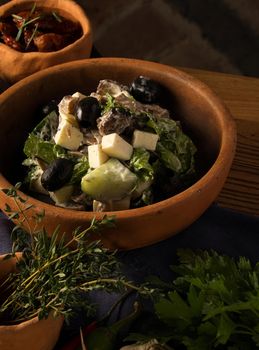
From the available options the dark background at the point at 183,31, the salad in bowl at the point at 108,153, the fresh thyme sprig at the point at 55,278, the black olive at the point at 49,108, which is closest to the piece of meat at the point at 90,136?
the salad in bowl at the point at 108,153

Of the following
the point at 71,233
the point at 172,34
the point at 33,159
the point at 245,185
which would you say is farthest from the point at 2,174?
the point at 172,34

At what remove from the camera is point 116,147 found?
1052mm

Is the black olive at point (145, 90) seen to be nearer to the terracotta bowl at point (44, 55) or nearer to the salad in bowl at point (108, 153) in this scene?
the salad in bowl at point (108, 153)

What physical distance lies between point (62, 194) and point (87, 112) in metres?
0.13

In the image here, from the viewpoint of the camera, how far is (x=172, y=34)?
247cm

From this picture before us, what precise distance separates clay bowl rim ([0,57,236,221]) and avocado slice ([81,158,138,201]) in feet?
0.20

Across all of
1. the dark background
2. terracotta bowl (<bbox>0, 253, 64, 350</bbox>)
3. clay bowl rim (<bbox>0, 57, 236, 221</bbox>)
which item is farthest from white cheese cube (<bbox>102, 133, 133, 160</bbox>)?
the dark background

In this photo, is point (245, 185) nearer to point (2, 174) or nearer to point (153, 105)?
point (153, 105)

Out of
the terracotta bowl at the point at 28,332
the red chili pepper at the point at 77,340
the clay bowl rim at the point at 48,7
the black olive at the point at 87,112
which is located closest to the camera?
the terracotta bowl at the point at 28,332

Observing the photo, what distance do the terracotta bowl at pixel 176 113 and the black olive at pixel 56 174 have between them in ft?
0.16

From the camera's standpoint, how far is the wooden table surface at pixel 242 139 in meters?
1.27

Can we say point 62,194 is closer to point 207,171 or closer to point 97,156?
point 97,156

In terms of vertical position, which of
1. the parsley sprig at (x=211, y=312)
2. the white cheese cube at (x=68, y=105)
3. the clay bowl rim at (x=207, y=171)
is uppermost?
the white cheese cube at (x=68, y=105)

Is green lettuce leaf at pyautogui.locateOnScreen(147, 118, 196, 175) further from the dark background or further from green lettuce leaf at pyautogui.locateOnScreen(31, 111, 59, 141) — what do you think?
the dark background
